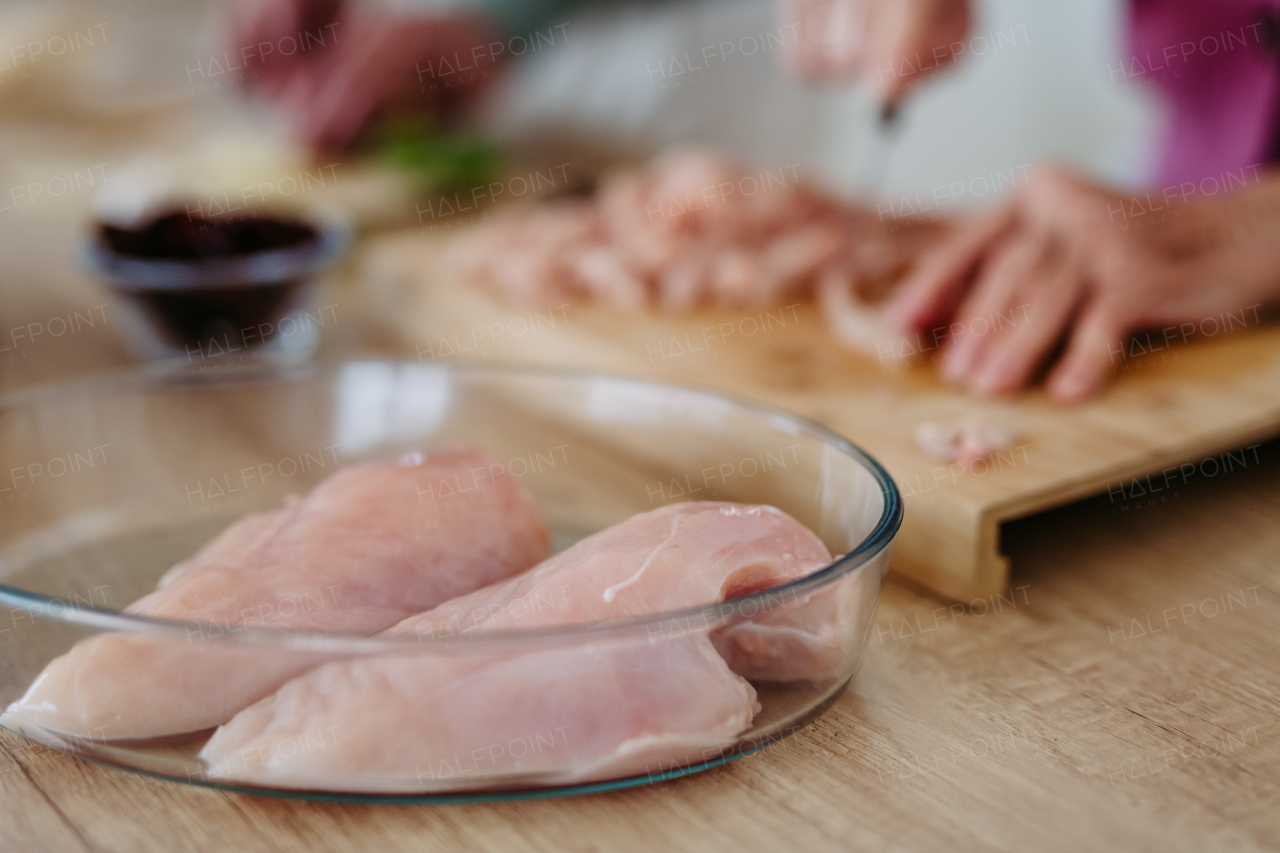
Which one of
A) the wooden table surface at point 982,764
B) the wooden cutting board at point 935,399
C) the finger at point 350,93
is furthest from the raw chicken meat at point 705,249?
the finger at point 350,93

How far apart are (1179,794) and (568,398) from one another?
2.25 feet

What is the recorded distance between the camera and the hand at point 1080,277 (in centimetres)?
139

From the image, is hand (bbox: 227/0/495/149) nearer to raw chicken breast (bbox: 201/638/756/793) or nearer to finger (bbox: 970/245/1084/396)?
finger (bbox: 970/245/1084/396)

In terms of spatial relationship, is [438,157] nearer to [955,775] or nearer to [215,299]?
[215,299]

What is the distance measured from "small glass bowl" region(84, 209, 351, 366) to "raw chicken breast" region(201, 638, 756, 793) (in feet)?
3.18

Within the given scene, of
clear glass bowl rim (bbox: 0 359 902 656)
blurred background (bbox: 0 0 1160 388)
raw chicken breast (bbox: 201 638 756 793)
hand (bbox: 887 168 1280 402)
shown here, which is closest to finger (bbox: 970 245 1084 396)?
hand (bbox: 887 168 1280 402)

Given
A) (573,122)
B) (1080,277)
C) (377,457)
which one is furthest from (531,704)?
(573,122)

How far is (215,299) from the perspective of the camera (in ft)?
5.33

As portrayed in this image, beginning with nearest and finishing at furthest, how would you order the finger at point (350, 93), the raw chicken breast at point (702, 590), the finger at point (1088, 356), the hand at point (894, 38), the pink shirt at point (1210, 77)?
1. the raw chicken breast at point (702, 590)
2. the finger at point (1088, 356)
3. the hand at point (894, 38)
4. the pink shirt at point (1210, 77)
5. the finger at point (350, 93)

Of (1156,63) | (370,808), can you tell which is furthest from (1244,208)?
(370,808)

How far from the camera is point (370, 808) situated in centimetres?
79

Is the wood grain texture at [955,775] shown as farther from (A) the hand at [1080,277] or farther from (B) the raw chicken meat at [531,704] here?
(A) the hand at [1080,277]

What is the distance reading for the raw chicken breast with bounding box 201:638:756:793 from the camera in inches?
29.2

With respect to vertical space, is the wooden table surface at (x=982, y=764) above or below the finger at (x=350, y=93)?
below
